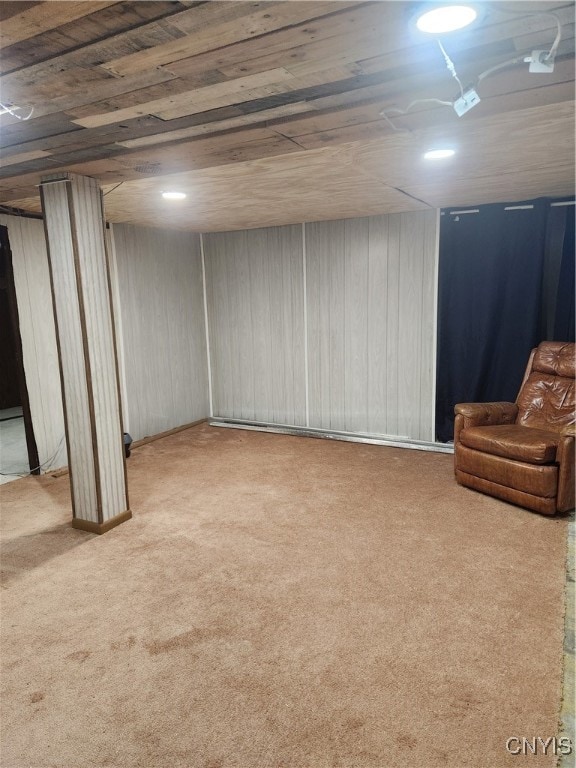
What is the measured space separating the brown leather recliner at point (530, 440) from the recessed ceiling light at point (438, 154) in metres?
1.81

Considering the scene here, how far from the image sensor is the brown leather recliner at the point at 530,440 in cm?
311

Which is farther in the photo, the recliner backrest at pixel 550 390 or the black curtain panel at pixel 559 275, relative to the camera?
the black curtain panel at pixel 559 275

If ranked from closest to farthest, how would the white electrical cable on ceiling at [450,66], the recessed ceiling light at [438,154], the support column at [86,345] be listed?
the white electrical cable on ceiling at [450,66] → the recessed ceiling light at [438,154] → the support column at [86,345]

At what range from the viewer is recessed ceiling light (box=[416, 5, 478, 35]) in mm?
1268

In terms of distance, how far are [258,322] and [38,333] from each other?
2193 millimetres

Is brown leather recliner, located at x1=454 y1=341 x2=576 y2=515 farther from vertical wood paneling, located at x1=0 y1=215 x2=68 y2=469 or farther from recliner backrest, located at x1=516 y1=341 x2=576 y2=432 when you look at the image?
vertical wood paneling, located at x1=0 y1=215 x2=68 y2=469

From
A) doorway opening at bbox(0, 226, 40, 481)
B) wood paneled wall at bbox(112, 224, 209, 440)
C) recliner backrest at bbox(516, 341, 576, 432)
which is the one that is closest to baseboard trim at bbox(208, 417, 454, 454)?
wood paneled wall at bbox(112, 224, 209, 440)

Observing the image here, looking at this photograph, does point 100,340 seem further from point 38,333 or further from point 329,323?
point 329,323

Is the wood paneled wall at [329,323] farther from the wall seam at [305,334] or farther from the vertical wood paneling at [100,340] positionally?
the vertical wood paneling at [100,340]

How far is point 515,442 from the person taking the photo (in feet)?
10.7

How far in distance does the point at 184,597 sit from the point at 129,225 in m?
3.67

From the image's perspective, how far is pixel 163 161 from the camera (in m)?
2.57

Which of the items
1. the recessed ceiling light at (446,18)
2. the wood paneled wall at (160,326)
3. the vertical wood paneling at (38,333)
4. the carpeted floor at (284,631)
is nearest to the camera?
the recessed ceiling light at (446,18)

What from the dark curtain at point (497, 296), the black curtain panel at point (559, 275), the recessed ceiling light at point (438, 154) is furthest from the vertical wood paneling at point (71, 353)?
the black curtain panel at point (559, 275)
